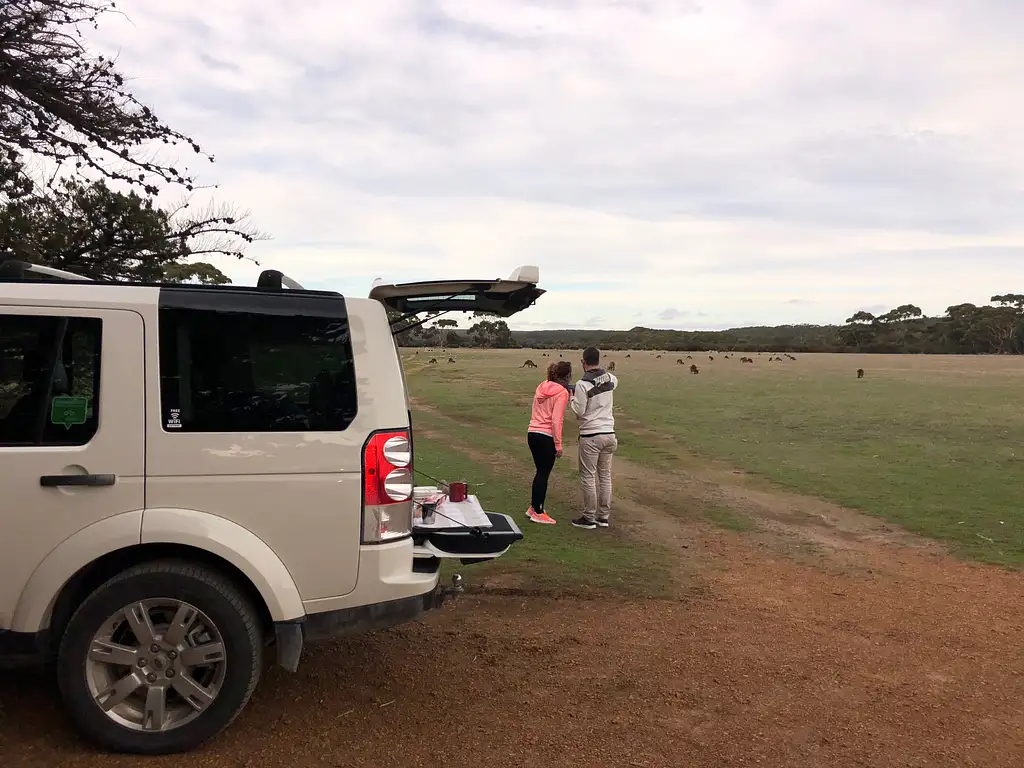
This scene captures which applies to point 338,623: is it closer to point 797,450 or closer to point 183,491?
point 183,491

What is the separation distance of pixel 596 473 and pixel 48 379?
19.6ft

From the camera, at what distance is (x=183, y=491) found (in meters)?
3.38

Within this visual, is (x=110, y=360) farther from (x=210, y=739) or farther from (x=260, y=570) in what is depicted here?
(x=210, y=739)

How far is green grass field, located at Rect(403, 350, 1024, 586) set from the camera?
7785 millimetres

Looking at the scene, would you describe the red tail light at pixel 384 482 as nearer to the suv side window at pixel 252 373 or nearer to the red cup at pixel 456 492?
the suv side window at pixel 252 373

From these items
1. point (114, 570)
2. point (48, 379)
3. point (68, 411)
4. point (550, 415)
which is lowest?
point (114, 570)

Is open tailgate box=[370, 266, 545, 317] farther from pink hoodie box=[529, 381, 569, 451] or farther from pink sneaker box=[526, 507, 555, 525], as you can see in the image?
pink sneaker box=[526, 507, 555, 525]

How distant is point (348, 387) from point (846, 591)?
4.73 metres

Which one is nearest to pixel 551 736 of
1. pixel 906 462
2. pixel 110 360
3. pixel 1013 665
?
pixel 110 360

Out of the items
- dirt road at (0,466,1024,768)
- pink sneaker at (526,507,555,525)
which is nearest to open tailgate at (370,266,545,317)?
dirt road at (0,466,1024,768)

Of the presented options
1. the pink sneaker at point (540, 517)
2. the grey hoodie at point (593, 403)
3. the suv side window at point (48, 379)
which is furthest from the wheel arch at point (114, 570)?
the pink sneaker at point (540, 517)

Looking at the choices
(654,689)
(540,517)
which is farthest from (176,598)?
(540,517)

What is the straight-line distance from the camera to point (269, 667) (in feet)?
14.4

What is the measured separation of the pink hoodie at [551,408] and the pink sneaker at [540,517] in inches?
32.8
